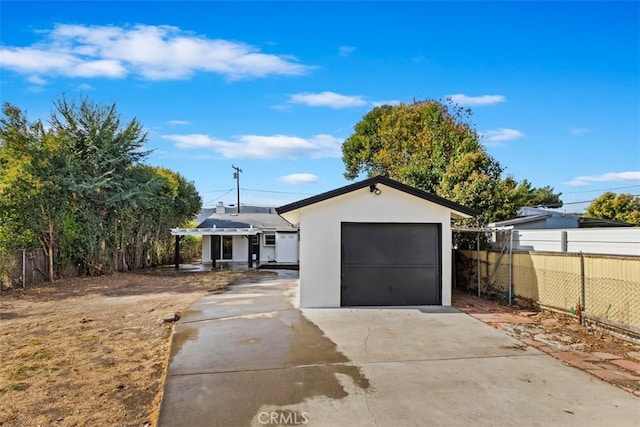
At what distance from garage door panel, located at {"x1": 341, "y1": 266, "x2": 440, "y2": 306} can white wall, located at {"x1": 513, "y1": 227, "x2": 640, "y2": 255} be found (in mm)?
2619

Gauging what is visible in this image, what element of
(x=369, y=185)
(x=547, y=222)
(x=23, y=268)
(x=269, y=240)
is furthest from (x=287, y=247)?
(x=369, y=185)

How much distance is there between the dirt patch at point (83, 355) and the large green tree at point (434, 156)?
10.4 metres

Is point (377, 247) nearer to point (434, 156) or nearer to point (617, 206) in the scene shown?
point (434, 156)

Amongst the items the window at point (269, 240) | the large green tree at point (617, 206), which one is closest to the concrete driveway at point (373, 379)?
the window at point (269, 240)

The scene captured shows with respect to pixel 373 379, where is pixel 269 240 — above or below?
above

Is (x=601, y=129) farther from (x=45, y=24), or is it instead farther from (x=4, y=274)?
(x=4, y=274)

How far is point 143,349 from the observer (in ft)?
20.6

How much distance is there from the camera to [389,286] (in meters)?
9.59

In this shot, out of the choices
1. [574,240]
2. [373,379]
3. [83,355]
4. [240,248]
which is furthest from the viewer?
[240,248]

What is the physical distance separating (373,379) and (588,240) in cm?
655

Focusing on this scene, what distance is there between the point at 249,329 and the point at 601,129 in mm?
16807

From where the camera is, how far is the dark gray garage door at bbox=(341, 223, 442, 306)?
9562mm

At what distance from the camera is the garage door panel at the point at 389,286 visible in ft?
→ 31.3

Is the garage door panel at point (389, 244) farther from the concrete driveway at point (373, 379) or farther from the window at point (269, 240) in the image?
the window at point (269, 240)
